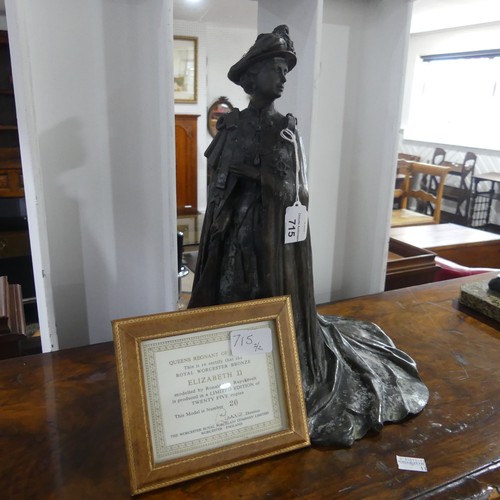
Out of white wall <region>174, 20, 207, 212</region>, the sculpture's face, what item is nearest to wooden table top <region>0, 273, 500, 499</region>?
the sculpture's face

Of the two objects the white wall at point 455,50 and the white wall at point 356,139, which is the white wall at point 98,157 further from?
the white wall at point 455,50

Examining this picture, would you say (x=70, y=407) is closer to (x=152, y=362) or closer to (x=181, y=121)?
(x=152, y=362)

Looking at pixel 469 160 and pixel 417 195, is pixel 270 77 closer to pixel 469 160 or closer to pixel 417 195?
pixel 417 195

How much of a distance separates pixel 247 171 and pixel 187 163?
379cm

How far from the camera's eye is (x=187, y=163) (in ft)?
14.8

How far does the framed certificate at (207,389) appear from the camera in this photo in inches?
28.4

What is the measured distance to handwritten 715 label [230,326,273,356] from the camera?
79 centimetres

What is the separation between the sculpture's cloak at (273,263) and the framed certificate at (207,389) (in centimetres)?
7

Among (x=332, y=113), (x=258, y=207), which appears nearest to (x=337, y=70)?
(x=332, y=113)

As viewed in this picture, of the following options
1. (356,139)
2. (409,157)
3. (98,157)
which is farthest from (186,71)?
(98,157)

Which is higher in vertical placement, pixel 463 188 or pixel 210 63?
pixel 210 63

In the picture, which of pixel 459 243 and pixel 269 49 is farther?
pixel 459 243

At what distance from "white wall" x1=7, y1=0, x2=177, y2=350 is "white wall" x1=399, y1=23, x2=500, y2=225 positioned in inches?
175

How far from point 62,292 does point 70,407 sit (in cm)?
44
